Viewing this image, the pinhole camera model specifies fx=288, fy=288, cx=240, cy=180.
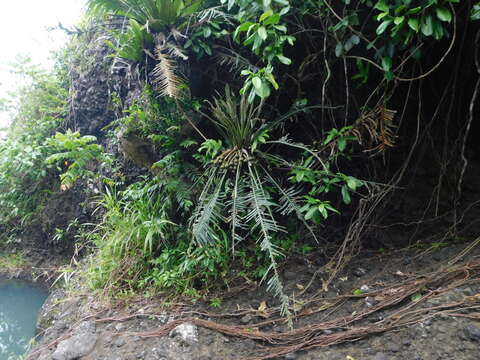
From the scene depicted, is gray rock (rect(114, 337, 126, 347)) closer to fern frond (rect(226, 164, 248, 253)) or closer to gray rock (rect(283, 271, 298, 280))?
fern frond (rect(226, 164, 248, 253))

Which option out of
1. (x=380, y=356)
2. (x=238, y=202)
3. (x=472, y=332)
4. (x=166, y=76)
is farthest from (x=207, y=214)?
(x=472, y=332)

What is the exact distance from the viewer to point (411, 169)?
1824 mm

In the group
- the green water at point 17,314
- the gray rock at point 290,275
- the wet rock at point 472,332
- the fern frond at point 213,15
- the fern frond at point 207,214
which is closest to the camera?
the wet rock at point 472,332

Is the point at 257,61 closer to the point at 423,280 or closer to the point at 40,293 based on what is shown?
the point at 423,280

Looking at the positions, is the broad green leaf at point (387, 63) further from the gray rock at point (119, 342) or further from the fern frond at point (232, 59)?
the gray rock at point (119, 342)

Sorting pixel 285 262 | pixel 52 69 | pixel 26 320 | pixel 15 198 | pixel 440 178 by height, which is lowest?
pixel 26 320

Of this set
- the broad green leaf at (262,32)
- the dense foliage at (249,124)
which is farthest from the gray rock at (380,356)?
the broad green leaf at (262,32)

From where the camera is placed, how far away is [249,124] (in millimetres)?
1813

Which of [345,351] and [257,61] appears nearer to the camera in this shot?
[345,351]

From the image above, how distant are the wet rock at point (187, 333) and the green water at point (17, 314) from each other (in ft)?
6.56

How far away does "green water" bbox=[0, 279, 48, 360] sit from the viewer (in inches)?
111

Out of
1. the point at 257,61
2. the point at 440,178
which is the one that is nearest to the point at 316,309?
the point at 440,178

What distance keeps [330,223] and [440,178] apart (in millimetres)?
695

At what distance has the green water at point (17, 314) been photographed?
2.82 meters
